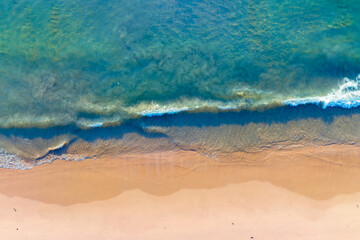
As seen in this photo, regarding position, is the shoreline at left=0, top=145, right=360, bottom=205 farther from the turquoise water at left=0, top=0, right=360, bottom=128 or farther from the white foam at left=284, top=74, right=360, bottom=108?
the turquoise water at left=0, top=0, right=360, bottom=128

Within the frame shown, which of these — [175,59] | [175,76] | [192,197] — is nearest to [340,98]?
[175,76]

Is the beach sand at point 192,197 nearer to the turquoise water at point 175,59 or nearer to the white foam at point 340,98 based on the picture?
the white foam at point 340,98

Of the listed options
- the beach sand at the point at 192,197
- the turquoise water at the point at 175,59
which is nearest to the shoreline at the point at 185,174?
the beach sand at the point at 192,197

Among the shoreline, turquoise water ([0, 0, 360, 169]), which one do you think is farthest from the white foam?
the shoreline

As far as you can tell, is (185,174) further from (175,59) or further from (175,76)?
(175,59)

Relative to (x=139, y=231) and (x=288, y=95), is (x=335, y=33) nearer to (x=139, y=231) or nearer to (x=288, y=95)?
(x=288, y=95)
